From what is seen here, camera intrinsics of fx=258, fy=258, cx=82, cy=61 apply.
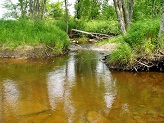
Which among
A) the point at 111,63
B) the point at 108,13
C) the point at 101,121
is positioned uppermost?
the point at 108,13

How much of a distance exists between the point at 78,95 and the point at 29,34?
26.4 feet

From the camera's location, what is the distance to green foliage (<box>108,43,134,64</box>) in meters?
9.64

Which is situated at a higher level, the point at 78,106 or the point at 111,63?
the point at 111,63

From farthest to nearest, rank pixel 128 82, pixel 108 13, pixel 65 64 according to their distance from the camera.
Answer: pixel 108 13
pixel 65 64
pixel 128 82

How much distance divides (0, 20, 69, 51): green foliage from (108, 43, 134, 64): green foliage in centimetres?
518

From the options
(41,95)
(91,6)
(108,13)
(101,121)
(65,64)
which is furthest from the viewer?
(91,6)

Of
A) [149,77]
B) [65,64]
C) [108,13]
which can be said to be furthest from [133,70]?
[108,13]

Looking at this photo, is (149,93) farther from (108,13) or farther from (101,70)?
(108,13)

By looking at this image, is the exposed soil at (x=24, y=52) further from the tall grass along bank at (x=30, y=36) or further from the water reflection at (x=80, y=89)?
the water reflection at (x=80, y=89)

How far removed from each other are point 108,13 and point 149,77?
23.7m

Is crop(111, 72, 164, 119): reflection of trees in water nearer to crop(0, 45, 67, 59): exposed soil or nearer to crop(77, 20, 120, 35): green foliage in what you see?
crop(0, 45, 67, 59): exposed soil

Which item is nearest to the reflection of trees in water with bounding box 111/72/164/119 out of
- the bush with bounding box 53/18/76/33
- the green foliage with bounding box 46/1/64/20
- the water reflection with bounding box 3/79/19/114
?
the water reflection with bounding box 3/79/19/114

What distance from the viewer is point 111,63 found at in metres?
10.8

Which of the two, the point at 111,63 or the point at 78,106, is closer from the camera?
the point at 78,106
